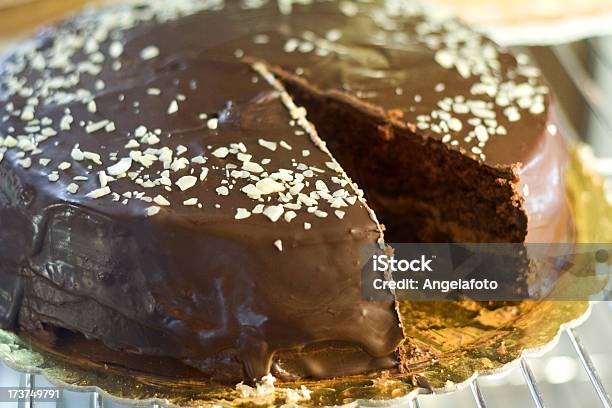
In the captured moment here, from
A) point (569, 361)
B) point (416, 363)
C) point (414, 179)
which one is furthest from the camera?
point (569, 361)

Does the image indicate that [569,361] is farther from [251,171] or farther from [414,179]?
[251,171]

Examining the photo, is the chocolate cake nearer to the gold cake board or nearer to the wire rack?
the gold cake board

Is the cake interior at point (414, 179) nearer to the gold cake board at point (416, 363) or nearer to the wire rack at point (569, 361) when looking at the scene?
the gold cake board at point (416, 363)

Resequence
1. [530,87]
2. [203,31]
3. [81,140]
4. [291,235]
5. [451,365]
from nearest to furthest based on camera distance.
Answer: [291,235], [451,365], [81,140], [530,87], [203,31]

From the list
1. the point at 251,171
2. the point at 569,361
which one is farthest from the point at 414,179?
the point at 569,361

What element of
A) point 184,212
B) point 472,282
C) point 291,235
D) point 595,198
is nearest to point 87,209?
point 184,212

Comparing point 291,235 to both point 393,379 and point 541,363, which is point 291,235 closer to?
point 393,379

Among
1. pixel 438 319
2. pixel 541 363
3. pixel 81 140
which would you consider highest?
pixel 81 140

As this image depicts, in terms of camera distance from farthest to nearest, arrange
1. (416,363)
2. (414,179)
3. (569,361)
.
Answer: (569,361) < (414,179) < (416,363)
